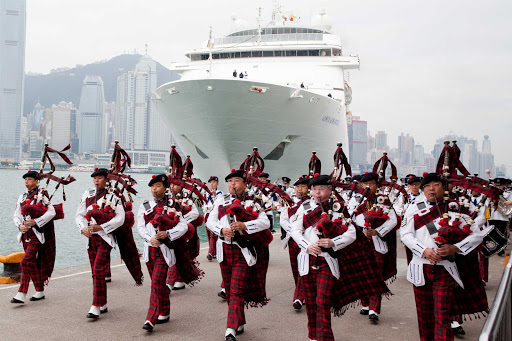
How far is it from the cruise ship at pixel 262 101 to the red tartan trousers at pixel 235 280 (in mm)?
Result: 16396

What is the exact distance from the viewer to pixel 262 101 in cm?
2238

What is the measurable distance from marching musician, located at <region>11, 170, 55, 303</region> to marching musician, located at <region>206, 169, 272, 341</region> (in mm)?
2614

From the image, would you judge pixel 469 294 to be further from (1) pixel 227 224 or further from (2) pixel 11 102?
(2) pixel 11 102

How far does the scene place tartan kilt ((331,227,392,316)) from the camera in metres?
5.27

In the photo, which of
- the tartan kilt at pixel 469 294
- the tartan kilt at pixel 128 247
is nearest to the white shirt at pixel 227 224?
the tartan kilt at pixel 128 247

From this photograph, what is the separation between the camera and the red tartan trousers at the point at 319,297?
4.87 m

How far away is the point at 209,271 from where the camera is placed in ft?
31.7

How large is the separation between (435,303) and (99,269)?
3956 mm

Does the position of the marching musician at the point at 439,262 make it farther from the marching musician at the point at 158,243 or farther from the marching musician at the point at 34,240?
the marching musician at the point at 34,240

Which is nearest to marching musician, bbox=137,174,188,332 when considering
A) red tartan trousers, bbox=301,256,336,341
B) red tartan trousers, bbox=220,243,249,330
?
red tartan trousers, bbox=220,243,249,330

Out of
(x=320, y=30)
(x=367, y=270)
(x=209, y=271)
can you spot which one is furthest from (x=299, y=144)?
(x=367, y=270)

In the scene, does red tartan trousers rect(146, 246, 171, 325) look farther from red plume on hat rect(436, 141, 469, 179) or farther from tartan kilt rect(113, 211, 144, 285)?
red plume on hat rect(436, 141, 469, 179)

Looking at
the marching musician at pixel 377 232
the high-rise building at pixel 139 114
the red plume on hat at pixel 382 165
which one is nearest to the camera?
the marching musician at pixel 377 232

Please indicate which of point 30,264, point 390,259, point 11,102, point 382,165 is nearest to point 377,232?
point 390,259
